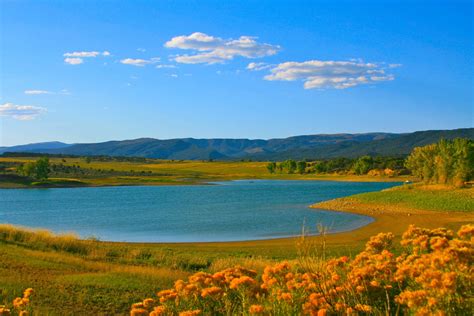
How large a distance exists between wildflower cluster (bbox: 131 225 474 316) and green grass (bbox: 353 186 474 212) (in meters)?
39.3

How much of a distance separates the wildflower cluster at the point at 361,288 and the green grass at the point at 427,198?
129ft

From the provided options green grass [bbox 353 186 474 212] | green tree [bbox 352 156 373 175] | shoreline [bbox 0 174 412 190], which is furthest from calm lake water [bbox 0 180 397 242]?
green tree [bbox 352 156 373 175]

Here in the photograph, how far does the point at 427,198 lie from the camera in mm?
46781

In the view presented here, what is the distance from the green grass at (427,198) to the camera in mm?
43500

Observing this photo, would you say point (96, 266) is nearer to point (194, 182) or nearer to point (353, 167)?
point (194, 182)

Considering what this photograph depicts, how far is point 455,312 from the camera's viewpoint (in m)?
4.61

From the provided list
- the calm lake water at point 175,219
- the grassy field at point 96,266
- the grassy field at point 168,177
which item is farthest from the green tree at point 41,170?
the grassy field at point 96,266

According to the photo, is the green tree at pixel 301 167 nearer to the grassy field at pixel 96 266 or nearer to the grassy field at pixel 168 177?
the grassy field at pixel 168 177

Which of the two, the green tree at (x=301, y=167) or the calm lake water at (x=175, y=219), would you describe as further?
the green tree at (x=301, y=167)

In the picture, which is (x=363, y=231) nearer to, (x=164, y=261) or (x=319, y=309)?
(x=164, y=261)

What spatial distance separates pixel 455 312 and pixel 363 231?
30.0m

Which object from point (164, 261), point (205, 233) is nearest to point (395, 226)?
point (205, 233)

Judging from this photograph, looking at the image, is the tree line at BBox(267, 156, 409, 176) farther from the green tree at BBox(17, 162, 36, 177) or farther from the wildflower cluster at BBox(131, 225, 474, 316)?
the wildflower cluster at BBox(131, 225, 474, 316)

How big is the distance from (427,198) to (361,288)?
146ft
